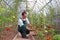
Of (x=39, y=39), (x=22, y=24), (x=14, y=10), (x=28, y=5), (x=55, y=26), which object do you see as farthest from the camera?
(x=28, y=5)

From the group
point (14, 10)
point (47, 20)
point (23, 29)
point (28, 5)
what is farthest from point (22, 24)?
point (28, 5)

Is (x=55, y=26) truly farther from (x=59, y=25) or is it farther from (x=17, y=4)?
(x=17, y=4)

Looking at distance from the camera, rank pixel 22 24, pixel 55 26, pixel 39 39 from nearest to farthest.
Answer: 1. pixel 39 39
2. pixel 55 26
3. pixel 22 24

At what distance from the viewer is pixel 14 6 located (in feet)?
49.5

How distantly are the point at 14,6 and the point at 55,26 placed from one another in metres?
6.02

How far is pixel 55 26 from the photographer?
955cm

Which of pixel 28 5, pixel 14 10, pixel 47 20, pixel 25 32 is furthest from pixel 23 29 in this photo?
pixel 28 5

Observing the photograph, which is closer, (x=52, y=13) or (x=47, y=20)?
(x=52, y=13)

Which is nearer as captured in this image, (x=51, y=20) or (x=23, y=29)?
(x=51, y=20)

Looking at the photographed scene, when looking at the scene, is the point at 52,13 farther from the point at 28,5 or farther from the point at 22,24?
the point at 28,5

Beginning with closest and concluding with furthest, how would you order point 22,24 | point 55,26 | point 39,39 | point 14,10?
point 39,39
point 55,26
point 22,24
point 14,10

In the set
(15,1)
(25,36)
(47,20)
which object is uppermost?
(15,1)

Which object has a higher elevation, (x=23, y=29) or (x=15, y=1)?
(x=15, y=1)

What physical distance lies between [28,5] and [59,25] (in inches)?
355
